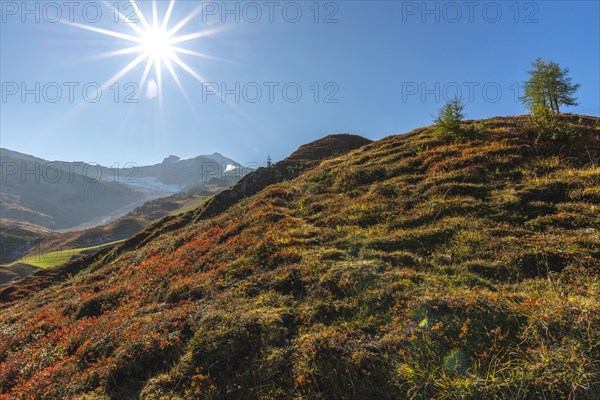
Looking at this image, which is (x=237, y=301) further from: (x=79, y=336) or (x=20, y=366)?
(x=20, y=366)

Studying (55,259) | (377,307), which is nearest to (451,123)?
(377,307)

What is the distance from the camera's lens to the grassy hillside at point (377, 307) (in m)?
5.17

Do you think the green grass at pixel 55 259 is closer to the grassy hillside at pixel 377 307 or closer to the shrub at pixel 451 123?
the grassy hillside at pixel 377 307

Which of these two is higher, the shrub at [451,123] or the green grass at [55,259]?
the shrub at [451,123]

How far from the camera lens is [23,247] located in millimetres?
149375

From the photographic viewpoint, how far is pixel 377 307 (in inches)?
288

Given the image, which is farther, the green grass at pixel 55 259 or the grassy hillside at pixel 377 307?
the green grass at pixel 55 259

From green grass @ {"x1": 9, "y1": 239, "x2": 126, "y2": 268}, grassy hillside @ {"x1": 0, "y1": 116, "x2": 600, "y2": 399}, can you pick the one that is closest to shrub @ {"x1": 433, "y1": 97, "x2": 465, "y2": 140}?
grassy hillside @ {"x1": 0, "y1": 116, "x2": 600, "y2": 399}

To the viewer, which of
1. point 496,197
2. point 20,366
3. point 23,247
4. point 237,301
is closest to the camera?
point 237,301

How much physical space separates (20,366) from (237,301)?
29.1 feet

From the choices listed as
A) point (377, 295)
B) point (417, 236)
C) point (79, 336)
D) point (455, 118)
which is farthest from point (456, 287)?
point (455, 118)

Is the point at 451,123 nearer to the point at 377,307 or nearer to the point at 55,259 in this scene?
the point at 377,307

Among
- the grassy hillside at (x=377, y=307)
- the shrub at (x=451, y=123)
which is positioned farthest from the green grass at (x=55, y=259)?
the shrub at (x=451, y=123)

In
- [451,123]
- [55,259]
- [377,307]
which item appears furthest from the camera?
[55,259]
